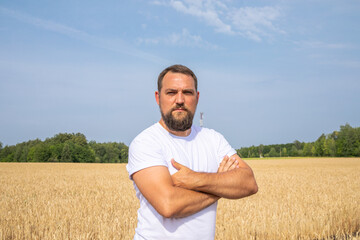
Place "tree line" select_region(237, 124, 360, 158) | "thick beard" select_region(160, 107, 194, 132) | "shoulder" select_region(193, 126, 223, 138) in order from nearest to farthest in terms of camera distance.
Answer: "thick beard" select_region(160, 107, 194, 132) < "shoulder" select_region(193, 126, 223, 138) < "tree line" select_region(237, 124, 360, 158)

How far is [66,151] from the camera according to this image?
75.4 m

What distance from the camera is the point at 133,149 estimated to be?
244 centimetres

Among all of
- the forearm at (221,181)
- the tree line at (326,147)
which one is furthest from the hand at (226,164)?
the tree line at (326,147)

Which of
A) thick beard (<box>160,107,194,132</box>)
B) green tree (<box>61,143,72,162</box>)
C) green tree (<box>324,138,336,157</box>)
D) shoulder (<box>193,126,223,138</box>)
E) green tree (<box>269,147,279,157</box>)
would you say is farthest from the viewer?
green tree (<box>269,147,279,157</box>)

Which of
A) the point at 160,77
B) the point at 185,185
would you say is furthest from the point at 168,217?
the point at 160,77

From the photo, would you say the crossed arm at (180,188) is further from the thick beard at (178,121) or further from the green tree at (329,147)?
the green tree at (329,147)

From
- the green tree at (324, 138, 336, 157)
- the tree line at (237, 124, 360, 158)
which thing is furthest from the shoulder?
the green tree at (324, 138, 336, 157)

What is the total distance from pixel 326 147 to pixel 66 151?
255 ft

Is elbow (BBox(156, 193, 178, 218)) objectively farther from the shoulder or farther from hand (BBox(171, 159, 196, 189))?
the shoulder

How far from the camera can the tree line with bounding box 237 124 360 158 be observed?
90312mm

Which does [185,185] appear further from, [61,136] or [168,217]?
[61,136]

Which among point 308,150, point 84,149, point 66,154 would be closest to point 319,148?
point 308,150

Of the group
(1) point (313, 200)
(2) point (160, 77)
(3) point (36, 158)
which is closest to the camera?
(2) point (160, 77)

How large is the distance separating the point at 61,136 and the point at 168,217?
9781 centimetres
